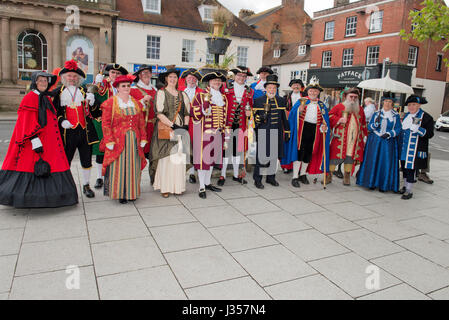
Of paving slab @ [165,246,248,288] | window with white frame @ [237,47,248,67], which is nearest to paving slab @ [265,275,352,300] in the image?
paving slab @ [165,246,248,288]

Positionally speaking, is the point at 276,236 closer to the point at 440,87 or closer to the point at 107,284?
the point at 107,284

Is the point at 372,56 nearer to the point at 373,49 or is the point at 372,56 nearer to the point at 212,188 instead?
the point at 373,49

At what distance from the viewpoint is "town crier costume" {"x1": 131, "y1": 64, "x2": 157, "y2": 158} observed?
5770 mm

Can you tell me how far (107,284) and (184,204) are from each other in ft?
7.89

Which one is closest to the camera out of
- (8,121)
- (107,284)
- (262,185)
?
(107,284)

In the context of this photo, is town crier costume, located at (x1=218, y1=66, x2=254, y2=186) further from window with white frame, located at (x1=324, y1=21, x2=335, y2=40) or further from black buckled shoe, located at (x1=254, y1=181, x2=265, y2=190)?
window with white frame, located at (x1=324, y1=21, x2=335, y2=40)

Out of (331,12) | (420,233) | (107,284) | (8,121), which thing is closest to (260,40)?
(331,12)

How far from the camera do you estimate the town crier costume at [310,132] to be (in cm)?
680

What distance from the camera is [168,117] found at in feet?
18.5

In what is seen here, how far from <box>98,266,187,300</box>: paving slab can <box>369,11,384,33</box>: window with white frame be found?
26428 mm

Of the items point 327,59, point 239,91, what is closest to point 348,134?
point 239,91

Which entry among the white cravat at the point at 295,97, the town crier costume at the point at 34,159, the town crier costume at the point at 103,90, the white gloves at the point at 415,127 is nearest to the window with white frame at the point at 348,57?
the white cravat at the point at 295,97

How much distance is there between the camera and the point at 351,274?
3.47 m

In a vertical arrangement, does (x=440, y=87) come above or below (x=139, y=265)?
above
